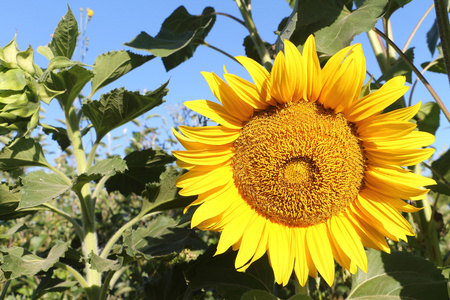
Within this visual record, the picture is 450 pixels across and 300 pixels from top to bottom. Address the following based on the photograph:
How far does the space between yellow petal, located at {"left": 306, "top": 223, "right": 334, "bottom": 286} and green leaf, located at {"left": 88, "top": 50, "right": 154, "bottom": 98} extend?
82cm

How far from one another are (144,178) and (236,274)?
0.57 metres

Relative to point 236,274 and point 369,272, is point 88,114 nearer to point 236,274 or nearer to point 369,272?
point 236,274

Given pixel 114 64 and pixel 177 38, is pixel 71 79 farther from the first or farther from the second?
pixel 177 38

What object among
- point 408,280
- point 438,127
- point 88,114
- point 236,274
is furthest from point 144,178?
point 438,127

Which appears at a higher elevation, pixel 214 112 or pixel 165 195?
pixel 214 112

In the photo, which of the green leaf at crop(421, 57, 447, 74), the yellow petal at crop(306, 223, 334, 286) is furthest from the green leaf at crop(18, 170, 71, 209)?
the green leaf at crop(421, 57, 447, 74)

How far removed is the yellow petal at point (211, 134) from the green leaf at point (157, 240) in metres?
0.37

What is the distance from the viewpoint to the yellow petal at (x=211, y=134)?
3.72 ft

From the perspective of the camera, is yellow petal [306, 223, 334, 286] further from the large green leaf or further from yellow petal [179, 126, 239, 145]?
the large green leaf

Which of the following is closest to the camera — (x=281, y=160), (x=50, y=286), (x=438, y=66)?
(x=281, y=160)

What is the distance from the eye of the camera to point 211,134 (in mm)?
1159

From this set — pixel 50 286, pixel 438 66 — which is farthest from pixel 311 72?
pixel 50 286

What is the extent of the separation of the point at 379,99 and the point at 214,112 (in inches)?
16.7

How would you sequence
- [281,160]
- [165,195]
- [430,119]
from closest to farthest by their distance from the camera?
[281,160], [165,195], [430,119]
